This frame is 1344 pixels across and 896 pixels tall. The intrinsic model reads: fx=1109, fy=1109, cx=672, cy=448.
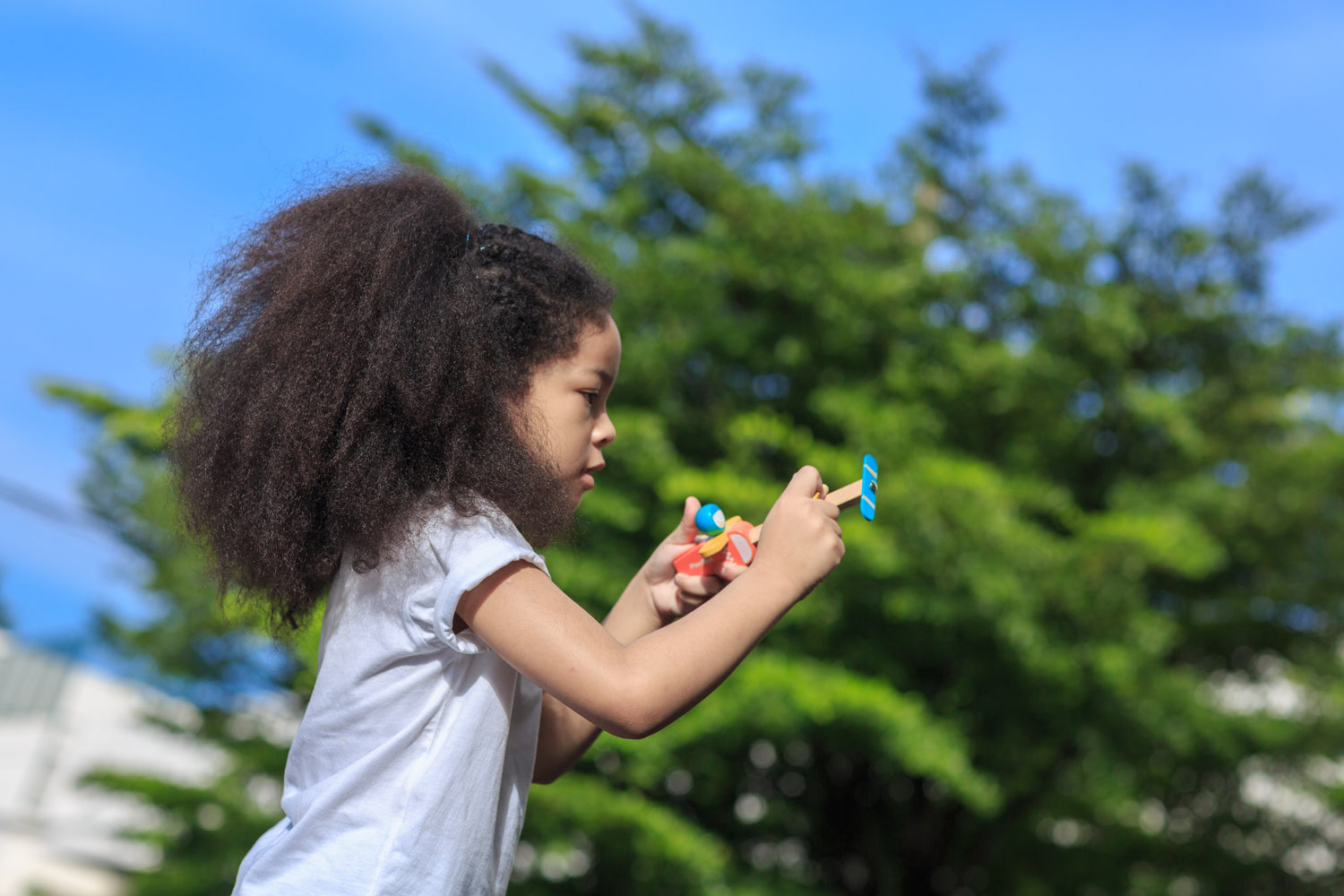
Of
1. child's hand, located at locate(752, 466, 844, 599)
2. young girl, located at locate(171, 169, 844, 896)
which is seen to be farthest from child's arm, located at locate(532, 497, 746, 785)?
child's hand, located at locate(752, 466, 844, 599)

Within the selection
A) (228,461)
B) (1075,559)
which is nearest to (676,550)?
(228,461)

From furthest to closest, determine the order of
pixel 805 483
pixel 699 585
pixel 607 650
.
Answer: pixel 699 585
pixel 805 483
pixel 607 650

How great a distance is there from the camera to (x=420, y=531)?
3.51ft

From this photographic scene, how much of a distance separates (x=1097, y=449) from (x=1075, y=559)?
3.80 feet

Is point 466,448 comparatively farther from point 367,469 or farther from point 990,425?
point 990,425

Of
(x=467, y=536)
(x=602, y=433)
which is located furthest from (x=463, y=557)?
(x=602, y=433)

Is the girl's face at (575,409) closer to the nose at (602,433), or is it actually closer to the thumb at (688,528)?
the nose at (602,433)

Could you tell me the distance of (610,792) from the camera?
4633 mm

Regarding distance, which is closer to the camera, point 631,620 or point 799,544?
point 799,544

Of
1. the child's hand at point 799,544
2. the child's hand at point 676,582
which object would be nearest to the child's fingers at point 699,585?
the child's hand at point 676,582

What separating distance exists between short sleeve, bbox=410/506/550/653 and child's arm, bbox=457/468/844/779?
2 centimetres

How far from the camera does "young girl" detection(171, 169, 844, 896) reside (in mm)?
1030

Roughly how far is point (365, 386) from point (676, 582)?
0.44 meters

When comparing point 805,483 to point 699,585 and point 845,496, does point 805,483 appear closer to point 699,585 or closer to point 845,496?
point 845,496
